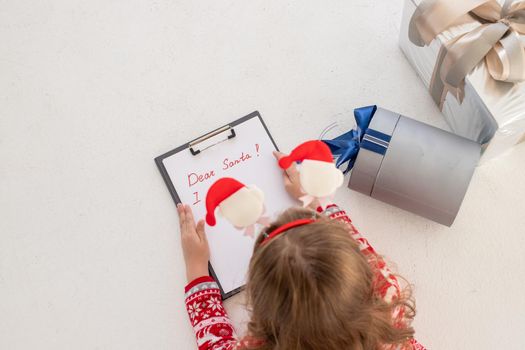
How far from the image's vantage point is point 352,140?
0.61 metres

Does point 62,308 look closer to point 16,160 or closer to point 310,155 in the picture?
point 16,160

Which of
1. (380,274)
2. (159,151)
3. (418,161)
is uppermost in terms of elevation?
(159,151)

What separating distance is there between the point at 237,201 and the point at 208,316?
23 cm

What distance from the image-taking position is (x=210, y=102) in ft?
2.32

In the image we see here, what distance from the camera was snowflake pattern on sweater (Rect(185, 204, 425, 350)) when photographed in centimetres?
57

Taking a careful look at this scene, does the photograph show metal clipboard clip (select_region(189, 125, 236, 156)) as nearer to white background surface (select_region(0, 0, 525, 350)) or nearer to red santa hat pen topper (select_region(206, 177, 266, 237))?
white background surface (select_region(0, 0, 525, 350))

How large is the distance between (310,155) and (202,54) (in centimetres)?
35

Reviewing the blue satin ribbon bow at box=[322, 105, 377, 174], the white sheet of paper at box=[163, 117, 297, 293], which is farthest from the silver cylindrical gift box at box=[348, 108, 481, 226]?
the white sheet of paper at box=[163, 117, 297, 293]

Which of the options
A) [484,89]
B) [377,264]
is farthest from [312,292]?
[484,89]

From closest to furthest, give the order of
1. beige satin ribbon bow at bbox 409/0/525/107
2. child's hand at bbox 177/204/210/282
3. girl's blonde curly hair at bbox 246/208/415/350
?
girl's blonde curly hair at bbox 246/208/415/350
beige satin ribbon bow at bbox 409/0/525/107
child's hand at bbox 177/204/210/282

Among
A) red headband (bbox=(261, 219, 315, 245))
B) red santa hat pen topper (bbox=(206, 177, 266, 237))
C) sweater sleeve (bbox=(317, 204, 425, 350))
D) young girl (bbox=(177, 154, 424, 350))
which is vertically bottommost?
sweater sleeve (bbox=(317, 204, 425, 350))

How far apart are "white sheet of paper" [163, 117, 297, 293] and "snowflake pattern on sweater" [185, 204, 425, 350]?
0.03 m

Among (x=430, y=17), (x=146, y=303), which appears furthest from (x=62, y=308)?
(x=430, y=17)

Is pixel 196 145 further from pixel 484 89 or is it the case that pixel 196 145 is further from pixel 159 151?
pixel 484 89
